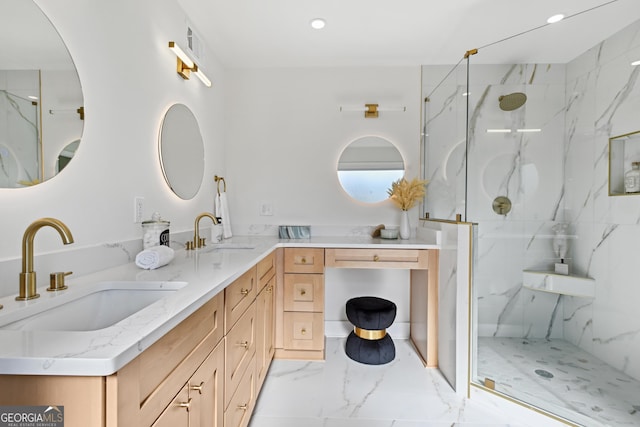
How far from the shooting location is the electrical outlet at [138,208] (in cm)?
134

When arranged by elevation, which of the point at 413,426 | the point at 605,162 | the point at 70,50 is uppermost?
the point at 70,50

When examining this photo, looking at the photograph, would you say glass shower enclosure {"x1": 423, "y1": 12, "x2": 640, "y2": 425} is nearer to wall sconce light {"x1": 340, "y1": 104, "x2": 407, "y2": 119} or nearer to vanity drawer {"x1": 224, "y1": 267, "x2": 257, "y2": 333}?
wall sconce light {"x1": 340, "y1": 104, "x2": 407, "y2": 119}

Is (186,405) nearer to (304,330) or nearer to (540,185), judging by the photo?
(304,330)

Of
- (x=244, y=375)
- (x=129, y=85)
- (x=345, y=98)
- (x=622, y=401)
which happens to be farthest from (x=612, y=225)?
(x=129, y=85)

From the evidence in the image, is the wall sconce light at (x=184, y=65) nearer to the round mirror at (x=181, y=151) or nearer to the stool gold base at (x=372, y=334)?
the round mirror at (x=181, y=151)

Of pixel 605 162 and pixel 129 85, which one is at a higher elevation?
pixel 129 85

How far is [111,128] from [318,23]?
1.49m

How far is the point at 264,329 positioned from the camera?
1.69 metres

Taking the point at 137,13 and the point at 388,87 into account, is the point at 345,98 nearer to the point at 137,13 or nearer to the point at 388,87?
the point at 388,87

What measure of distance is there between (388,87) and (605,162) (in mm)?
1661

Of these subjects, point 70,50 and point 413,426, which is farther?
point 413,426

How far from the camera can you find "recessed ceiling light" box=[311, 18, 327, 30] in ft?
6.23

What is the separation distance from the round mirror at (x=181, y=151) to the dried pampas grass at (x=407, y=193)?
5.13ft

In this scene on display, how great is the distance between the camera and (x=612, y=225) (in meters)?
1.85
